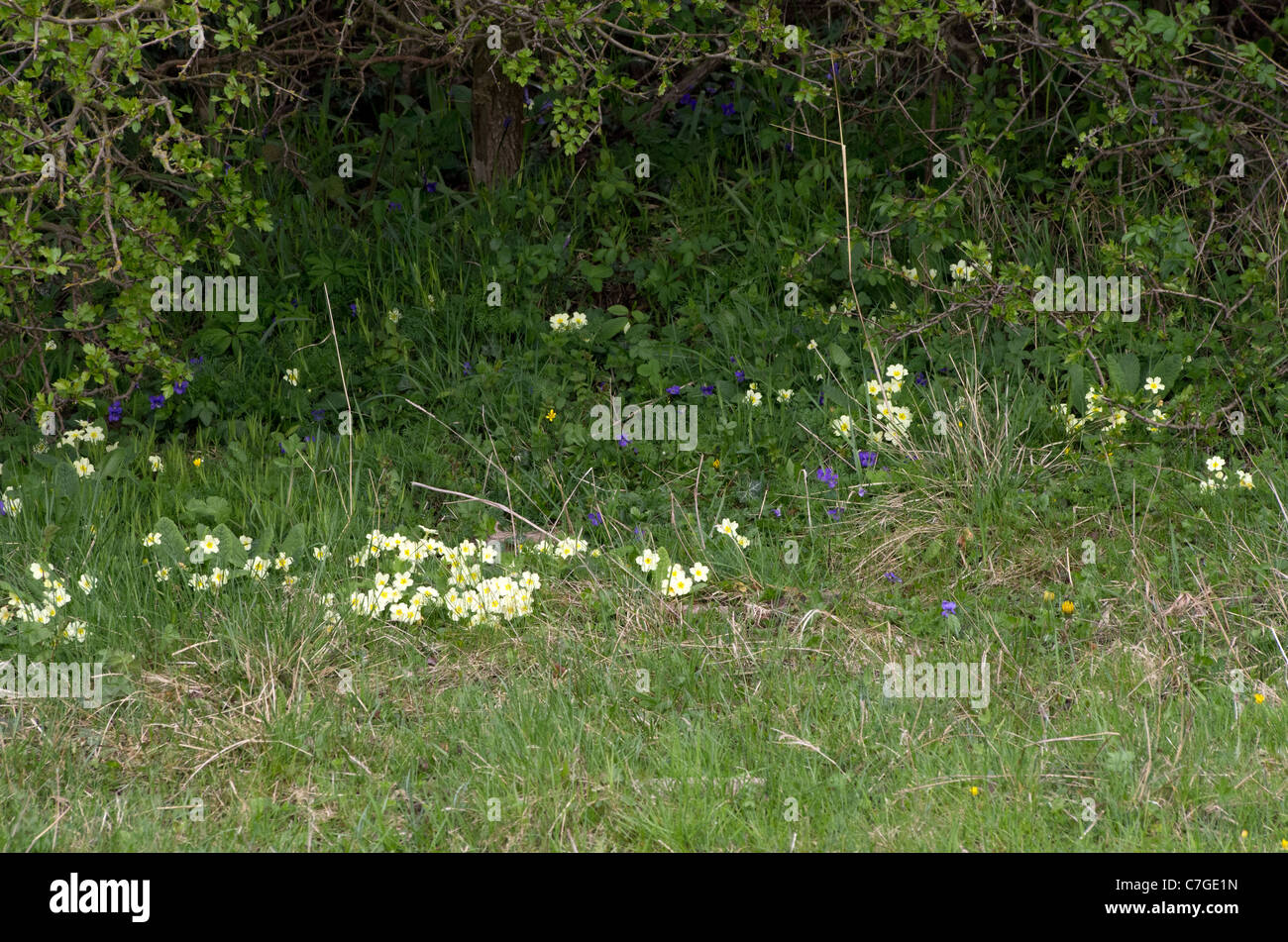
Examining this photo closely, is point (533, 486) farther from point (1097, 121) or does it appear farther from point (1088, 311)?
point (1097, 121)

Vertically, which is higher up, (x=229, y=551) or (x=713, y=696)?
(x=229, y=551)

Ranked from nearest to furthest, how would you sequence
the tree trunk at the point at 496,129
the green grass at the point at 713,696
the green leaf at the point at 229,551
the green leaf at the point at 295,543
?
1. the green grass at the point at 713,696
2. the green leaf at the point at 229,551
3. the green leaf at the point at 295,543
4. the tree trunk at the point at 496,129

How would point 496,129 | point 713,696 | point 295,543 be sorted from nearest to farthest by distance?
point 713,696 → point 295,543 → point 496,129

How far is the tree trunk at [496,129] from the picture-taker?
6348 millimetres

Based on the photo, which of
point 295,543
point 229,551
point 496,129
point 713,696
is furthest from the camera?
point 496,129

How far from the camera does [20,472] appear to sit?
4898 millimetres

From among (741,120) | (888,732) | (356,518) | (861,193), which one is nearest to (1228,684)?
(888,732)

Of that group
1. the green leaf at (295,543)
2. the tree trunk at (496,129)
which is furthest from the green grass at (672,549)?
the tree trunk at (496,129)

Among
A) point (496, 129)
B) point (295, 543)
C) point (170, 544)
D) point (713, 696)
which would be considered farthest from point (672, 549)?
point (496, 129)

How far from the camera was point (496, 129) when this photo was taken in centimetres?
640

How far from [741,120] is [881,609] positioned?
3436mm

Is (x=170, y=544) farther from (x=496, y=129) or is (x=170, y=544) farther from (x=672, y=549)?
(x=496, y=129)

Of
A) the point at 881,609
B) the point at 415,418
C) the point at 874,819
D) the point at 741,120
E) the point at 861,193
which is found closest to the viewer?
the point at 874,819

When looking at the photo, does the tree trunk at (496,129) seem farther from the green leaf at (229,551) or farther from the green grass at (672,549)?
the green leaf at (229,551)
